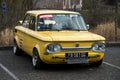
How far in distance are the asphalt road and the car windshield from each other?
1.09 meters

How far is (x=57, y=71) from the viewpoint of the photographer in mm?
10117

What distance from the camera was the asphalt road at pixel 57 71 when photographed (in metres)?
9.30

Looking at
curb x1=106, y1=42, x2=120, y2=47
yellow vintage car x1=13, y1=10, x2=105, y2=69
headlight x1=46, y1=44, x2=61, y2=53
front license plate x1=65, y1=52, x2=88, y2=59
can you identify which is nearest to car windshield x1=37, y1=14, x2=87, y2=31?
yellow vintage car x1=13, y1=10, x2=105, y2=69

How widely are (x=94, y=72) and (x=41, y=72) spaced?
1.33 meters

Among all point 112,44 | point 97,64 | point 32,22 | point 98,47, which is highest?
point 32,22

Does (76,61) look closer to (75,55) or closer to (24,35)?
(75,55)

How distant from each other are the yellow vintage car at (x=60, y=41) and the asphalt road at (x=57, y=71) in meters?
0.27

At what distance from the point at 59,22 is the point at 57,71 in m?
1.65

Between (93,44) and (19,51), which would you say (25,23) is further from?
(93,44)

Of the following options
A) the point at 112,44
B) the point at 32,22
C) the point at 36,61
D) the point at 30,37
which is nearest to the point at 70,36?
the point at 36,61

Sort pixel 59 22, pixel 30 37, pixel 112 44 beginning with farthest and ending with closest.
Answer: pixel 112 44, pixel 59 22, pixel 30 37

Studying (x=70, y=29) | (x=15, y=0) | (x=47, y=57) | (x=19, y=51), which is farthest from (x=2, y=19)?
(x=47, y=57)

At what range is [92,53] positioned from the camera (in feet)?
32.8

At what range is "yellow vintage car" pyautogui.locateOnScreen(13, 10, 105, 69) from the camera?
9820mm
